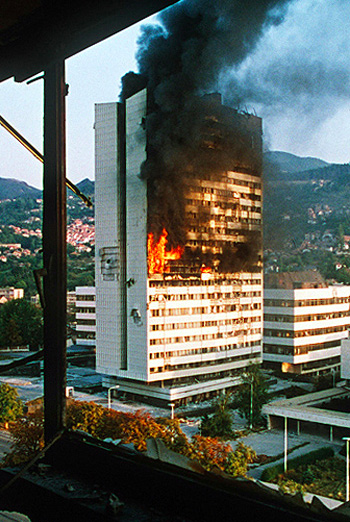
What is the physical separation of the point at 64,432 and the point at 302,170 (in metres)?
0.68

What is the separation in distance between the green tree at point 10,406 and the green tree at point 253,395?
8.06 ft

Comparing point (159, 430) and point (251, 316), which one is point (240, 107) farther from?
point (159, 430)

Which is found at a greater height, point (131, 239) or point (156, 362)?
point (131, 239)

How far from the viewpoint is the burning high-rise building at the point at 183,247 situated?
1607 mm

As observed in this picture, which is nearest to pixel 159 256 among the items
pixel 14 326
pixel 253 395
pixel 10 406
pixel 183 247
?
pixel 183 247

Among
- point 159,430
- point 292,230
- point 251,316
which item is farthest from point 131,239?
point 292,230

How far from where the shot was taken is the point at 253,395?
2953 mm

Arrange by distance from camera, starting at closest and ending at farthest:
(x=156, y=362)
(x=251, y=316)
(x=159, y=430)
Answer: (x=251, y=316), (x=159, y=430), (x=156, y=362)

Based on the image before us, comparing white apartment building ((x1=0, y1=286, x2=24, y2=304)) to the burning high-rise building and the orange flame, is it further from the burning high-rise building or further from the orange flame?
the orange flame

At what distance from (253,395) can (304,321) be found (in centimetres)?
132

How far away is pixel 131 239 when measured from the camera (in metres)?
5.27

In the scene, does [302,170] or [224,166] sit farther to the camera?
[224,166]

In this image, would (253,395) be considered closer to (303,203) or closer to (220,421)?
(220,421)

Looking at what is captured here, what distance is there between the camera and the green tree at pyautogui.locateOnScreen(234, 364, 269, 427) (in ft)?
8.72
